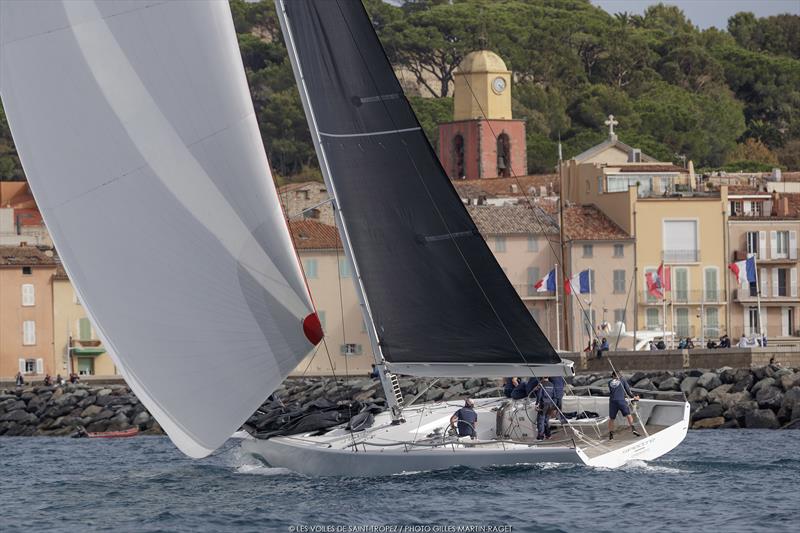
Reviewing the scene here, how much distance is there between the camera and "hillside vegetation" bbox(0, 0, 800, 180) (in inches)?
3770

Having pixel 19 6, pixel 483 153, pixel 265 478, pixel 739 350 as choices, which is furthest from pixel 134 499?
pixel 483 153

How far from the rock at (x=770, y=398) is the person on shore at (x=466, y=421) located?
551 inches

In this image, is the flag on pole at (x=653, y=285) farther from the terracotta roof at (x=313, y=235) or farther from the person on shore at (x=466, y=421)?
the person on shore at (x=466, y=421)

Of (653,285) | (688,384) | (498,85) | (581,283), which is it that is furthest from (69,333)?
(498,85)

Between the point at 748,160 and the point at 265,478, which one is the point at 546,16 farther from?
the point at 265,478

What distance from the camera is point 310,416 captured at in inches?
907

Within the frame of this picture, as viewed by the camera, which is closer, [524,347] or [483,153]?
[524,347]

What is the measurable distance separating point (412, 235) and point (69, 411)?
23.1 meters

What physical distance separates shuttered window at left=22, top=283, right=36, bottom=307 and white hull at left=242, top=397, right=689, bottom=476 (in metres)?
33.0

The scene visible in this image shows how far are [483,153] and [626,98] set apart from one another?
21.0 metres

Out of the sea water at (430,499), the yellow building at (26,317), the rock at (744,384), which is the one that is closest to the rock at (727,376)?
the rock at (744,384)

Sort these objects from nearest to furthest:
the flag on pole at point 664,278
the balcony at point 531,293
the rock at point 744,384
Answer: the rock at point 744,384, the flag on pole at point 664,278, the balcony at point 531,293

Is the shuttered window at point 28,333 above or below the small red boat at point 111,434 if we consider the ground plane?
above

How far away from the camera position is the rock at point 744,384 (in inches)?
1437
